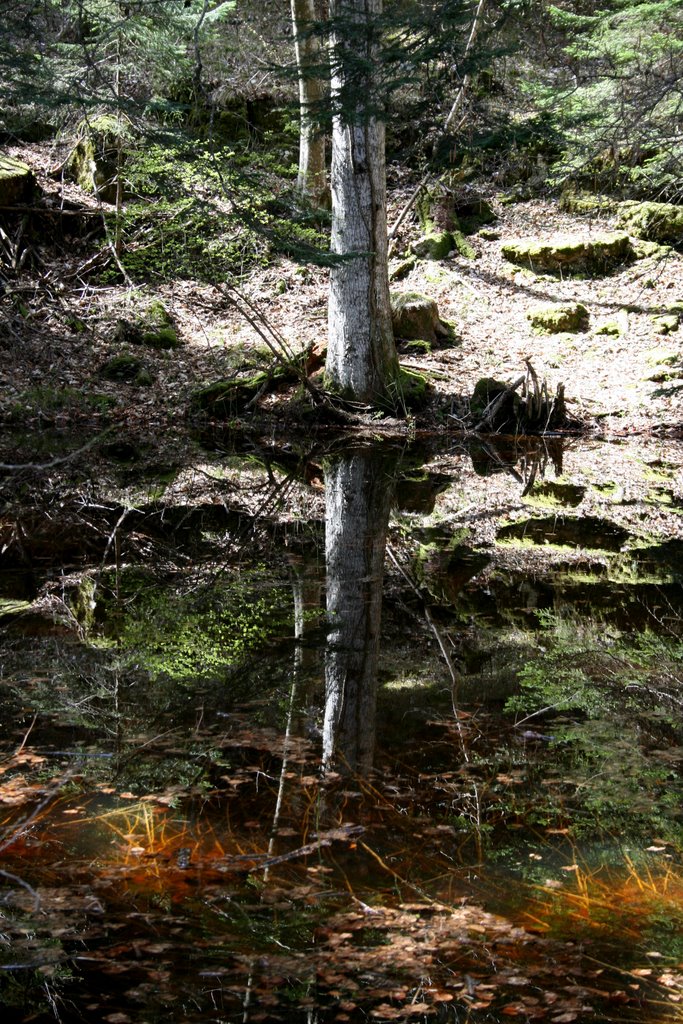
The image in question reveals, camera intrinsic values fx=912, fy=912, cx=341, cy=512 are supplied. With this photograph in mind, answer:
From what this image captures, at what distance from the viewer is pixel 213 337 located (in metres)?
Answer: 14.8

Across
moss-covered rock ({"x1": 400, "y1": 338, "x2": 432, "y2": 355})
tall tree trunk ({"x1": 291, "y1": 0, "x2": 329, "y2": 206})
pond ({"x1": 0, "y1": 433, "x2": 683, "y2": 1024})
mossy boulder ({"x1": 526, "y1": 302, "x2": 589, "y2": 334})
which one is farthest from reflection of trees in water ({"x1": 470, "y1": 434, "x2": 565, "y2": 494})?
tall tree trunk ({"x1": 291, "y1": 0, "x2": 329, "y2": 206})

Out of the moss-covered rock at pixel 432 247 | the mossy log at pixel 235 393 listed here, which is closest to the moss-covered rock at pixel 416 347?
the mossy log at pixel 235 393

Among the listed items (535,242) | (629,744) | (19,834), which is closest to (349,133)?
(535,242)

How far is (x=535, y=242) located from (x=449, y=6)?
337 inches

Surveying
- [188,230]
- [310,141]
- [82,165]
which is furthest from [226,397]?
[82,165]

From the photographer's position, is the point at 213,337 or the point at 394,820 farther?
the point at 213,337

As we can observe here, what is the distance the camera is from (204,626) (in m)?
5.45

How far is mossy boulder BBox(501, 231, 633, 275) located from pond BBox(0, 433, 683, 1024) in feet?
34.5

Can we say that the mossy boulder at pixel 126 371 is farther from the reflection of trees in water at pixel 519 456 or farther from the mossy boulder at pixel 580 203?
the mossy boulder at pixel 580 203

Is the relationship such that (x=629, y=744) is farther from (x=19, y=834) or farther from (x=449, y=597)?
(x=19, y=834)

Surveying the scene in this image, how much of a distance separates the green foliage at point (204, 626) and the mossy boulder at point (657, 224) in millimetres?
13758

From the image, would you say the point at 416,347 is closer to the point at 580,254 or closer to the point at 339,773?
the point at 580,254

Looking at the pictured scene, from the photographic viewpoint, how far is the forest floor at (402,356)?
1270 centimetres

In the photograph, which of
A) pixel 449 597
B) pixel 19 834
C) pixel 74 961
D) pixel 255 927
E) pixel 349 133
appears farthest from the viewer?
pixel 349 133
